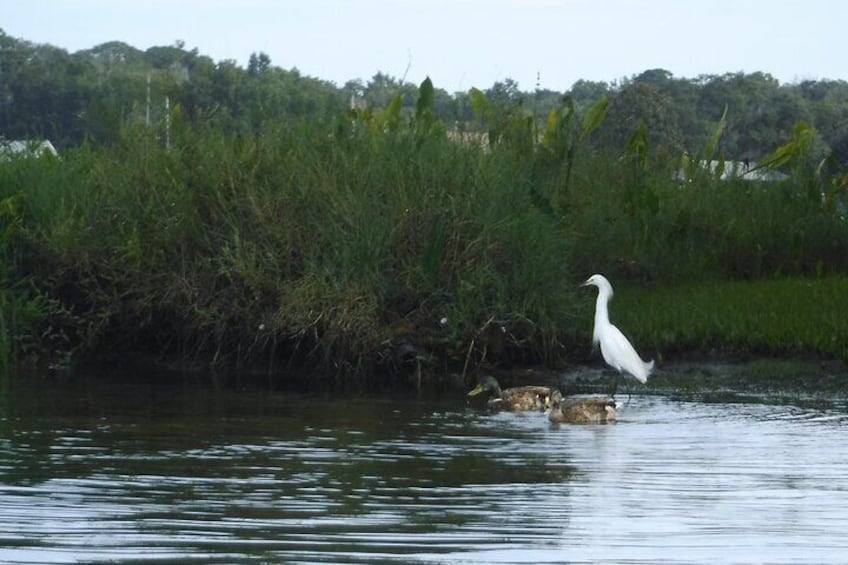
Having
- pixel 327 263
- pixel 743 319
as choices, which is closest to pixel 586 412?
pixel 327 263

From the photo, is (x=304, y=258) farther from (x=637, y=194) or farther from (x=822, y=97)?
(x=822, y=97)

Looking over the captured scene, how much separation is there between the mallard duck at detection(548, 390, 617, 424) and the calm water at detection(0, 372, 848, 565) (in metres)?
0.19

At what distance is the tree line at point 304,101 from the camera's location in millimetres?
21031

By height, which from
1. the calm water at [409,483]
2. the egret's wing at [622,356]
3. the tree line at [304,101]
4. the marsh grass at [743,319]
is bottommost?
the calm water at [409,483]

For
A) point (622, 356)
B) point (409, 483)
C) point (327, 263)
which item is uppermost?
point (327, 263)

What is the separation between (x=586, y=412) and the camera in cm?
1359

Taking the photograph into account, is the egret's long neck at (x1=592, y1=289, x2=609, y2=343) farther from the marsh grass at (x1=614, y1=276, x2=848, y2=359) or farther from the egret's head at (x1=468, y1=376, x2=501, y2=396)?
the marsh grass at (x1=614, y1=276, x2=848, y2=359)

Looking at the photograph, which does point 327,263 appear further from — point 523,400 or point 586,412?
point 586,412

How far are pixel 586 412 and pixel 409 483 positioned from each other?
344 centimetres

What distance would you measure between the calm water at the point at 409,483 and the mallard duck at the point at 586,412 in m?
0.19

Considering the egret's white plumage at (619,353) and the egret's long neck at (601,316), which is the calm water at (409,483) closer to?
the egret's white plumage at (619,353)

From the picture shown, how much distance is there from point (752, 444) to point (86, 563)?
600cm

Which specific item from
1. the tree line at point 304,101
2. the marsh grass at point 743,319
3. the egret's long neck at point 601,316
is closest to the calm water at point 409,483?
the egret's long neck at point 601,316

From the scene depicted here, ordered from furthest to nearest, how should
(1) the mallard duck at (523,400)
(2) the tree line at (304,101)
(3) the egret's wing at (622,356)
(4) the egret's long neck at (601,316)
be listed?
1. (2) the tree line at (304,101)
2. (4) the egret's long neck at (601,316)
3. (3) the egret's wing at (622,356)
4. (1) the mallard duck at (523,400)
